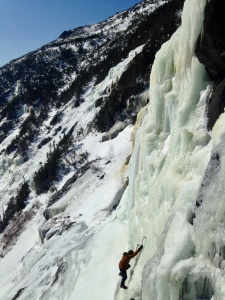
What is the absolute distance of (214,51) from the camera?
818cm

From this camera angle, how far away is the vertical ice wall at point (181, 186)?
621cm

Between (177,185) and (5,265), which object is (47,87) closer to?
(5,265)

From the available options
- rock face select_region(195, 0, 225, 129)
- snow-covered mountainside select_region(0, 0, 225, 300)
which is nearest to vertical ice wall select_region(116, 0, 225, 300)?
snow-covered mountainside select_region(0, 0, 225, 300)

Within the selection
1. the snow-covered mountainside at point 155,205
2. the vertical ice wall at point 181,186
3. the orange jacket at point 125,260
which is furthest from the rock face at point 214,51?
the orange jacket at point 125,260

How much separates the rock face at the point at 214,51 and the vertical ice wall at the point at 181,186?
0.68 feet

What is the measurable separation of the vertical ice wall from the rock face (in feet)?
0.68

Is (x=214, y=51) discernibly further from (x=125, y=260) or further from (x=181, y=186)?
(x=125, y=260)

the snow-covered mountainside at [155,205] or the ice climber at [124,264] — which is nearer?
the snow-covered mountainside at [155,205]

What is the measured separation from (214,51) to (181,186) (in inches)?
117

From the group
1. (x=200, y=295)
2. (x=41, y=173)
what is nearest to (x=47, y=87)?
(x=41, y=173)

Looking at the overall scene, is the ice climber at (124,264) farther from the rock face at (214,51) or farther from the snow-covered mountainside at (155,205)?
the rock face at (214,51)

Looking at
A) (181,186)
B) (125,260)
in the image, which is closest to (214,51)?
(181,186)

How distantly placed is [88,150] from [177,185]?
23762 mm

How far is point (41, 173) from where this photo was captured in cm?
3381
